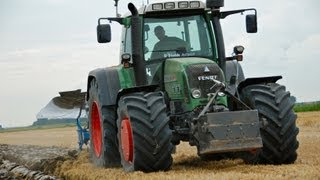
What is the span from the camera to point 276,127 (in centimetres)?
960

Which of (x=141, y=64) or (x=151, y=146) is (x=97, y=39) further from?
(x=151, y=146)

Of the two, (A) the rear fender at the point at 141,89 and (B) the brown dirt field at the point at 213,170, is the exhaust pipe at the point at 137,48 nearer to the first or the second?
(A) the rear fender at the point at 141,89

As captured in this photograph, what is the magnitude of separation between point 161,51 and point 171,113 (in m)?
1.14

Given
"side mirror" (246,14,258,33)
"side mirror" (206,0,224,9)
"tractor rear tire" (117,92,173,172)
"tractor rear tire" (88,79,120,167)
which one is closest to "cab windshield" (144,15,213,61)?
"side mirror" (206,0,224,9)

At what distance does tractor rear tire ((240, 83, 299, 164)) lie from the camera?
959 cm

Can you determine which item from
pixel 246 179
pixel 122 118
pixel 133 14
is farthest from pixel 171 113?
pixel 246 179

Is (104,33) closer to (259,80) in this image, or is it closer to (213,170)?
(259,80)

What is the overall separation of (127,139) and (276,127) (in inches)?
84.0

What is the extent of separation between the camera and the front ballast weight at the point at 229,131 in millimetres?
9039

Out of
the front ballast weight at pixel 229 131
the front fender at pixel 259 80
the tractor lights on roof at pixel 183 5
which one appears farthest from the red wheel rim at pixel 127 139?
the tractor lights on roof at pixel 183 5

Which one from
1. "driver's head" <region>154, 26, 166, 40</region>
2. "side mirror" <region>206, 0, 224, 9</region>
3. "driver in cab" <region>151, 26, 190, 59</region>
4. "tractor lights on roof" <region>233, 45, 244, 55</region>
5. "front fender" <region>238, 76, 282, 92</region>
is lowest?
"front fender" <region>238, 76, 282, 92</region>

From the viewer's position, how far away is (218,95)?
1000 cm

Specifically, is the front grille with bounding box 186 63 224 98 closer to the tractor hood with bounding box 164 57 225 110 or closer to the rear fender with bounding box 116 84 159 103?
the tractor hood with bounding box 164 57 225 110

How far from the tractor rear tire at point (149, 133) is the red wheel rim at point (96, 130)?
3216 mm
